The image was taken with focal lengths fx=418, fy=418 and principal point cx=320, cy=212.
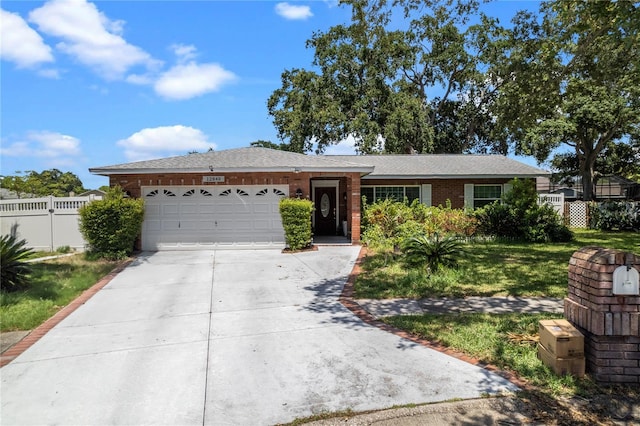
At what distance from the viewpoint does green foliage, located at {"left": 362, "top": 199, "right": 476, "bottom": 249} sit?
12.4m

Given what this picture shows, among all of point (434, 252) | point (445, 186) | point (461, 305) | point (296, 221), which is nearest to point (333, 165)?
point (296, 221)

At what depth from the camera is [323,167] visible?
45.7 ft

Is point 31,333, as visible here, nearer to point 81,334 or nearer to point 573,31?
point 81,334

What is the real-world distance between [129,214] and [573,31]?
1242cm

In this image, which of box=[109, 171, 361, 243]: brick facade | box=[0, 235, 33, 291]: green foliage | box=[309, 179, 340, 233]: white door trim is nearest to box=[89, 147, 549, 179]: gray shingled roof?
box=[109, 171, 361, 243]: brick facade

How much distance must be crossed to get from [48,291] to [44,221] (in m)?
7.47

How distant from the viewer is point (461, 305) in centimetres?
702

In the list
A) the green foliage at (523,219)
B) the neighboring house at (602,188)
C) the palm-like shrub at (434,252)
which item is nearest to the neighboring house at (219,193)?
the palm-like shrub at (434,252)

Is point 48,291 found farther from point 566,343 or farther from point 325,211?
point 325,211

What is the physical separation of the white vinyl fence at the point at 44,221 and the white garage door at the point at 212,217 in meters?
2.44

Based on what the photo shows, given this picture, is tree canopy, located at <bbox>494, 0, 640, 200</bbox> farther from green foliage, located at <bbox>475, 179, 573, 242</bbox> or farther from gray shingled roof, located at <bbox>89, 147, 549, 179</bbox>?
gray shingled roof, located at <bbox>89, 147, 549, 179</bbox>

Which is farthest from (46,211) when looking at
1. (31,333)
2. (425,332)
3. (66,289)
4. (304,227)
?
(425,332)

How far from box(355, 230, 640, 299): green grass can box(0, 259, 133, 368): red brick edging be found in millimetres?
5003

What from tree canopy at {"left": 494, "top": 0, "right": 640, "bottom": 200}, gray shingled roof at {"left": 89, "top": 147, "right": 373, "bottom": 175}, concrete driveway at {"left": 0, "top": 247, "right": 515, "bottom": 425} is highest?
tree canopy at {"left": 494, "top": 0, "right": 640, "bottom": 200}
